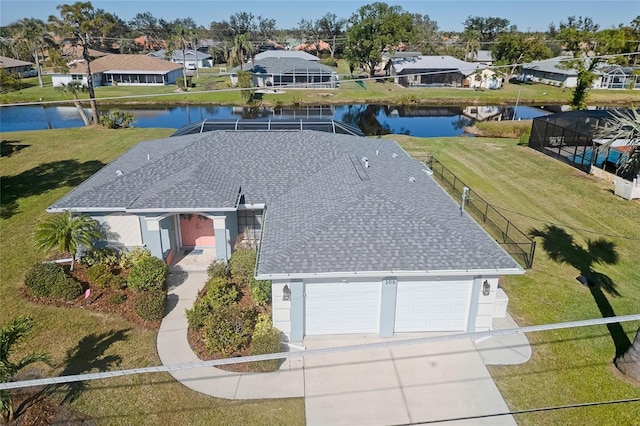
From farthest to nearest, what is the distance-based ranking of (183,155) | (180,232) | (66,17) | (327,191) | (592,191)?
(66,17)
(592,191)
(183,155)
(180,232)
(327,191)

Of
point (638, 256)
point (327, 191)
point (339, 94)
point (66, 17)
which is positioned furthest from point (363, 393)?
point (339, 94)

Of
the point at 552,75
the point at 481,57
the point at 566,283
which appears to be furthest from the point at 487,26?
the point at 566,283

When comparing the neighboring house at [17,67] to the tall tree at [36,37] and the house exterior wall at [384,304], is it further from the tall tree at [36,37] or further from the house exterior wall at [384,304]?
the house exterior wall at [384,304]

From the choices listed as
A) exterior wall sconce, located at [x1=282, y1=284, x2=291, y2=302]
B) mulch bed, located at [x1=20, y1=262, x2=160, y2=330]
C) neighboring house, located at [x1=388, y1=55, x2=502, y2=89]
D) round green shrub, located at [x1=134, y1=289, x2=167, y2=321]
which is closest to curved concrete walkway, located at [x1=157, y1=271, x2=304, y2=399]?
round green shrub, located at [x1=134, y1=289, x2=167, y2=321]

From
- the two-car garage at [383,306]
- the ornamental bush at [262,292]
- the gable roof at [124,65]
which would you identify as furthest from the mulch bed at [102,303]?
the gable roof at [124,65]

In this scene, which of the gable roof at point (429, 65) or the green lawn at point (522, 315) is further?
the gable roof at point (429, 65)

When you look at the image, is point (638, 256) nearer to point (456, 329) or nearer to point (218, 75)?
point (456, 329)
